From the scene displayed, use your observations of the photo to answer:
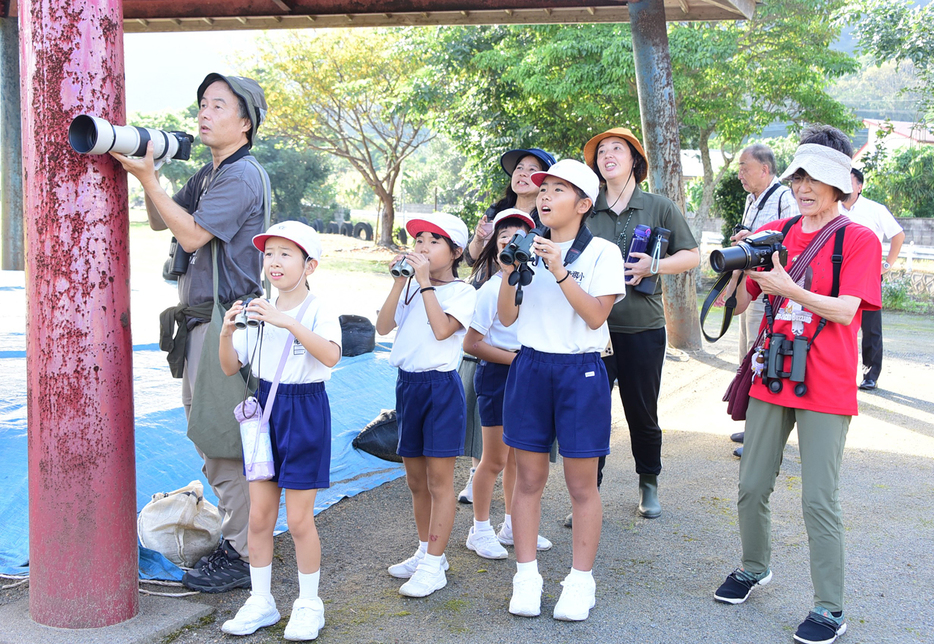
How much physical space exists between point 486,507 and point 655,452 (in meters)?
1.05

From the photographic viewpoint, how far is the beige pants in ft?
11.5

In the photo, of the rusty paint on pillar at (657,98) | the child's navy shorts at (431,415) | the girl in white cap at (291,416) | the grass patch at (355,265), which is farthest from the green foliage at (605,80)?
the girl in white cap at (291,416)

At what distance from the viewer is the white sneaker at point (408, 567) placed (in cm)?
359

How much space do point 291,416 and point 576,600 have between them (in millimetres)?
1305

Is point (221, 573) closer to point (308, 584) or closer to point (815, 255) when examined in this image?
point (308, 584)

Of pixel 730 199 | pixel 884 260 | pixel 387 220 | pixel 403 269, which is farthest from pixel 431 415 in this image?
pixel 387 220

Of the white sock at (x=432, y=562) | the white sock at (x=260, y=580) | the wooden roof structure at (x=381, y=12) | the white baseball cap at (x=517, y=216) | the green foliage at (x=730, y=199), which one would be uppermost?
the wooden roof structure at (x=381, y=12)

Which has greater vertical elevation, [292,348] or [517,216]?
[517,216]

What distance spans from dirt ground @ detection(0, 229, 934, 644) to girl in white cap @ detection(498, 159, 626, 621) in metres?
0.24

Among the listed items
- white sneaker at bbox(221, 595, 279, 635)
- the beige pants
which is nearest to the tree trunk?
the beige pants

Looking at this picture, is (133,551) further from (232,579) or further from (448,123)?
(448,123)

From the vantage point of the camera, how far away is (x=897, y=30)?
1608cm

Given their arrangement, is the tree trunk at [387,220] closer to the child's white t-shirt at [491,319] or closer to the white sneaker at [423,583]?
the child's white t-shirt at [491,319]

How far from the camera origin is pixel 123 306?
10.0ft
